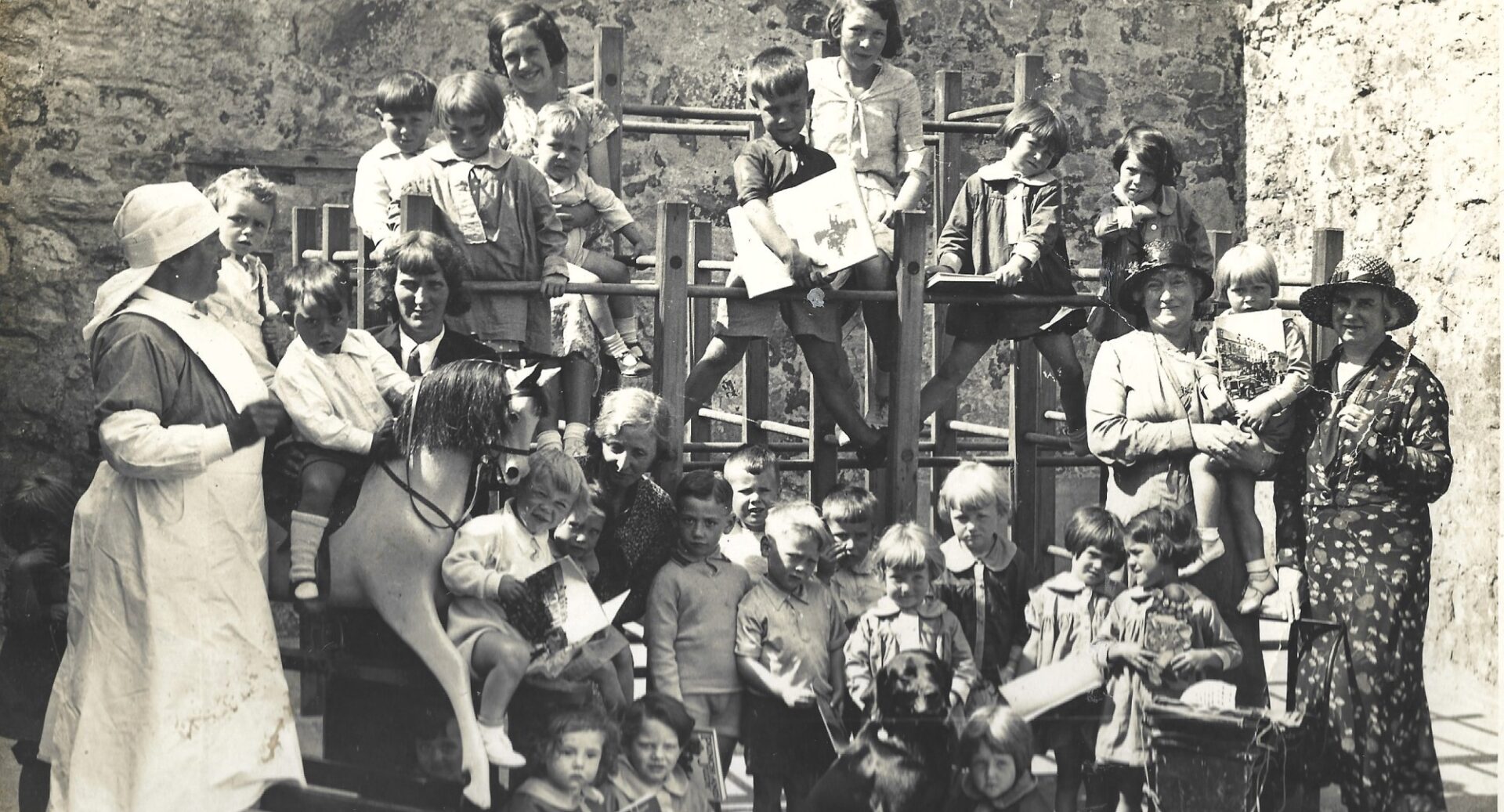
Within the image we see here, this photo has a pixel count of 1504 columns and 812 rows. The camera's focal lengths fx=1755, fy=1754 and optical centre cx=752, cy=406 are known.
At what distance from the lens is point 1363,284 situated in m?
5.68

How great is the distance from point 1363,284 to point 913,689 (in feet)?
6.62

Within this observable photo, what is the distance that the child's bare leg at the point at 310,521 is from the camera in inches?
194

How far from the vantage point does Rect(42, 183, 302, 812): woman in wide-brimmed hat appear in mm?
4633

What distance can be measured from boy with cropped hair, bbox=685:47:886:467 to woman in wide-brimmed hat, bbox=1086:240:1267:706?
35.9 inches

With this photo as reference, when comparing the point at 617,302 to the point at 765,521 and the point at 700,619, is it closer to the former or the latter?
the point at 765,521

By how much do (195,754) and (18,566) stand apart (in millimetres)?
936

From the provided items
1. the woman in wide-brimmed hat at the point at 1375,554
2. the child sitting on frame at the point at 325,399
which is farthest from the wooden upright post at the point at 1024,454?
the child sitting on frame at the point at 325,399

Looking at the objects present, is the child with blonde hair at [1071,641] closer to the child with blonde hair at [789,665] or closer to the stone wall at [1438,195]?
the child with blonde hair at [789,665]

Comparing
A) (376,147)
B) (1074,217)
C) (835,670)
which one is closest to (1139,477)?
(835,670)

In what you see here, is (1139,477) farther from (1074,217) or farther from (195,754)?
(1074,217)

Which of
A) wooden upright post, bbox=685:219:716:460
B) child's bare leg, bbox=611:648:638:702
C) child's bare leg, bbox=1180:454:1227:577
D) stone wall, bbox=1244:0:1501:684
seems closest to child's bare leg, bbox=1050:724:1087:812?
child's bare leg, bbox=1180:454:1227:577

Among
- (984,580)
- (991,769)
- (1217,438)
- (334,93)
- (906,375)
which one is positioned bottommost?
(991,769)

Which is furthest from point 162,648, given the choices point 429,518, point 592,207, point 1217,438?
point 1217,438

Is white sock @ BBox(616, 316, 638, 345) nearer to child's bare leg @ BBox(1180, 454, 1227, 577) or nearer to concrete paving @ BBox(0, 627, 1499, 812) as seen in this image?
concrete paving @ BBox(0, 627, 1499, 812)
